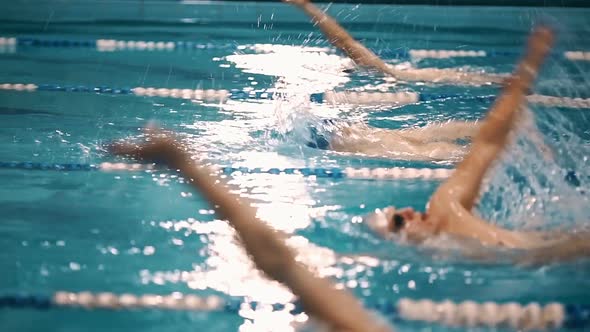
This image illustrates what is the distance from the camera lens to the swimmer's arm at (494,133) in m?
1.97

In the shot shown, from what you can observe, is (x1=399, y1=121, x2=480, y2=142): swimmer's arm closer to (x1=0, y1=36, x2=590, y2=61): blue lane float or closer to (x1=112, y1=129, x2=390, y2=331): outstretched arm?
(x1=112, y1=129, x2=390, y2=331): outstretched arm

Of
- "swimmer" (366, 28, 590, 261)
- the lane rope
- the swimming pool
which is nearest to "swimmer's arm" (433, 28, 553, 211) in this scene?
"swimmer" (366, 28, 590, 261)

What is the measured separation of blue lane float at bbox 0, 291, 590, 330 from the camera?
5.70 feet

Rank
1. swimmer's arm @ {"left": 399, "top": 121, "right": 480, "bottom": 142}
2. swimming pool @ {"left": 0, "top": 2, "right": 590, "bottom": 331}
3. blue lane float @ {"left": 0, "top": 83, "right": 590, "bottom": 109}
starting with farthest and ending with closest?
blue lane float @ {"left": 0, "top": 83, "right": 590, "bottom": 109}
swimmer's arm @ {"left": 399, "top": 121, "right": 480, "bottom": 142}
swimming pool @ {"left": 0, "top": 2, "right": 590, "bottom": 331}

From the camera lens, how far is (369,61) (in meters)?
3.88

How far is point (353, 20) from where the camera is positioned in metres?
7.03

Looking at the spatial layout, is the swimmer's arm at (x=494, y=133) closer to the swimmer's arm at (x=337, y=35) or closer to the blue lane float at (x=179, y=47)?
the swimmer's arm at (x=337, y=35)

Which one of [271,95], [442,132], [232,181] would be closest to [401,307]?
[232,181]

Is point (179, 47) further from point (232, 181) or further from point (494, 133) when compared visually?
point (494, 133)

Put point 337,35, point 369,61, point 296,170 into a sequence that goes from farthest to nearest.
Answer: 1. point 369,61
2. point 337,35
3. point 296,170

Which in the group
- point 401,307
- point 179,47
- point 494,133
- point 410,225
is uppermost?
point 179,47

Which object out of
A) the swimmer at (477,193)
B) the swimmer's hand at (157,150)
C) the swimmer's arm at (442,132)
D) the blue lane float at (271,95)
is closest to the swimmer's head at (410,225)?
the swimmer at (477,193)

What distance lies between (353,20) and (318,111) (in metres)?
3.49

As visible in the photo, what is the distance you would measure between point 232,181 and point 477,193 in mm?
930
